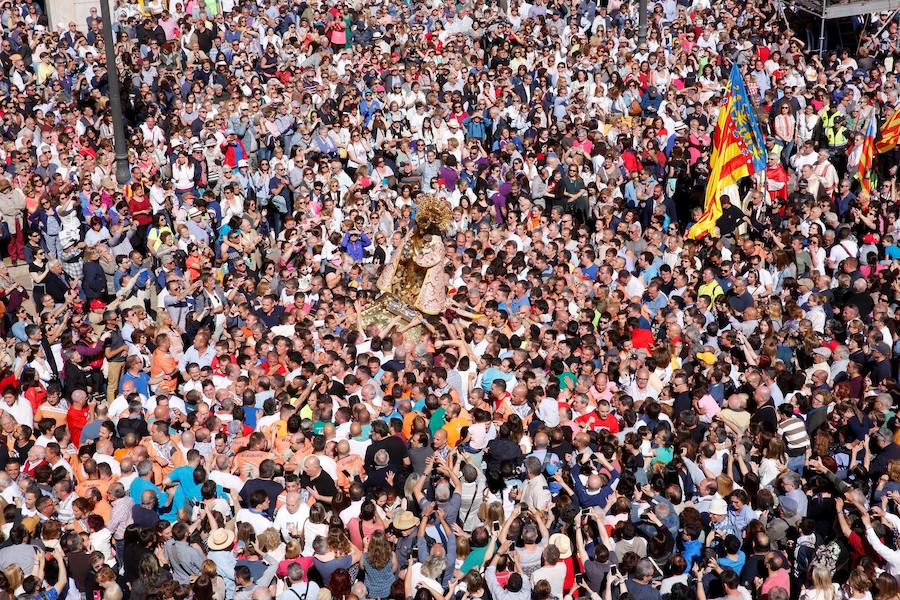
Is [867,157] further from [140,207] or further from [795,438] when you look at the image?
[140,207]

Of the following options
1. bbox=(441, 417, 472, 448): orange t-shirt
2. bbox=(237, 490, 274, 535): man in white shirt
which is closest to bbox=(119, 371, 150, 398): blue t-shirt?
bbox=(237, 490, 274, 535): man in white shirt

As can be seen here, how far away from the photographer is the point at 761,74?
20359mm

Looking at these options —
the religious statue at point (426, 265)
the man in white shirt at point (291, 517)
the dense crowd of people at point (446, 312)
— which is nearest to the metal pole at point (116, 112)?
the dense crowd of people at point (446, 312)

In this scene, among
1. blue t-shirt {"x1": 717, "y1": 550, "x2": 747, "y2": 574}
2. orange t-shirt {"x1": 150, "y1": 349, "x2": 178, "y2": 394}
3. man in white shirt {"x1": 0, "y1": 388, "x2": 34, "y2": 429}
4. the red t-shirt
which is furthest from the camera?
the red t-shirt

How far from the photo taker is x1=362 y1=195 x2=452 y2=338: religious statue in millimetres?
14078

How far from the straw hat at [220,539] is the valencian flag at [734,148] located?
9136 mm

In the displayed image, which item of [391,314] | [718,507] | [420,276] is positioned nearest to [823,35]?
[420,276]

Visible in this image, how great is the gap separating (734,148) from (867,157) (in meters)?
2.00

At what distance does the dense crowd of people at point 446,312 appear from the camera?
9.59 meters

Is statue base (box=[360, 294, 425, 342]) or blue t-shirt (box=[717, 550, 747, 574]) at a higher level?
blue t-shirt (box=[717, 550, 747, 574])

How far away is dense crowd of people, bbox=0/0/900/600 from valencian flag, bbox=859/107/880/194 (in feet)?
0.38

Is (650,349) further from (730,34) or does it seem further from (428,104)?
(730,34)

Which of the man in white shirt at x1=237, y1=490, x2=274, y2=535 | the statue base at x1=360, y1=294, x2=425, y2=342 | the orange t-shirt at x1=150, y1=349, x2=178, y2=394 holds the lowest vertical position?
the statue base at x1=360, y1=294, x2=425, y2=342

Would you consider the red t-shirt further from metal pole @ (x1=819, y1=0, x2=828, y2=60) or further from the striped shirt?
metal pole @ (x1=819, y1=0, x2=828, y2=60)
